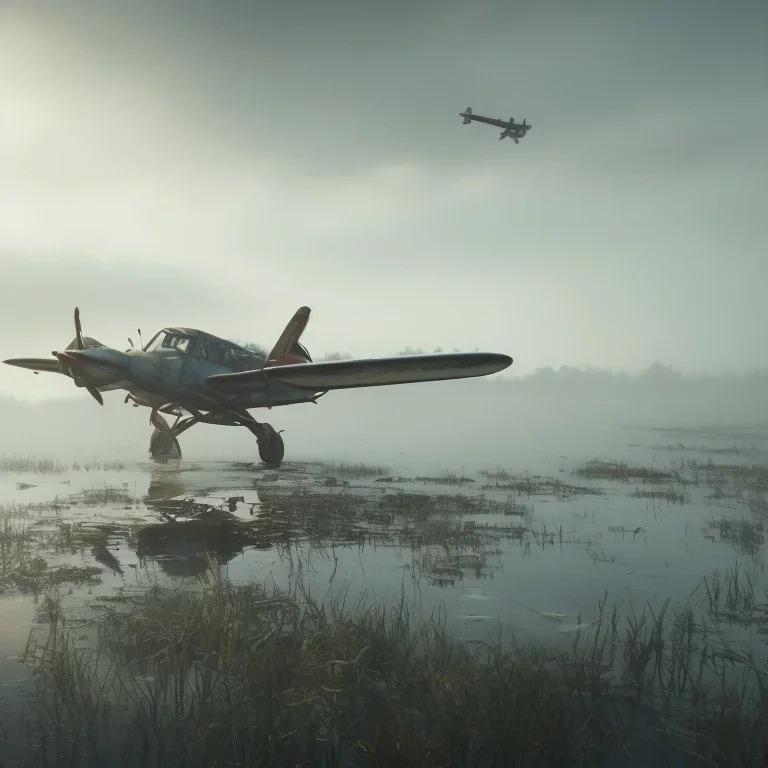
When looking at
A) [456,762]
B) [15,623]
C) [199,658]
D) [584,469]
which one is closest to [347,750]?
[456,762]

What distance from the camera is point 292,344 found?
21.0 meters

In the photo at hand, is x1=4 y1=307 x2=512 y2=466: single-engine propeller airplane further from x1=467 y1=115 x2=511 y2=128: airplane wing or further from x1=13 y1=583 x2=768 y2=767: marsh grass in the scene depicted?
x1=467 y1=115 x2=511 y2=128: airplane wing

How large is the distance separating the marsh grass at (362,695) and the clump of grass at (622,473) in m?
12.7

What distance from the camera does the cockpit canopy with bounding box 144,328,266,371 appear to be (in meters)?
18.6

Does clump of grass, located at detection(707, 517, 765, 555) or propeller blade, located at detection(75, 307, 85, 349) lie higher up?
propeller blade, located at detection(75, 307, 85, 349)

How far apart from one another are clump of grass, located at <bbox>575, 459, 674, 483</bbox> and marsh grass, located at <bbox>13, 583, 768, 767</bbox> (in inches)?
501

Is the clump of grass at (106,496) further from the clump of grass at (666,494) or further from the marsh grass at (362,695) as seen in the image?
the clump of grass at (666,494)

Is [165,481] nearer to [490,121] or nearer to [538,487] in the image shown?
[538,487]

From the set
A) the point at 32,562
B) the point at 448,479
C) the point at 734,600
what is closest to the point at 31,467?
the point at 448,479

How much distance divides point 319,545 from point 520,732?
18.8ft

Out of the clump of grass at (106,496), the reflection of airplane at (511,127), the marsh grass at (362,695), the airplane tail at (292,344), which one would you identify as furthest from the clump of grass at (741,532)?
the reflection of airplane at (511,127)

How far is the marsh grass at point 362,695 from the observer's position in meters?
3.57

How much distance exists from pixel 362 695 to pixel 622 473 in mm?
16204

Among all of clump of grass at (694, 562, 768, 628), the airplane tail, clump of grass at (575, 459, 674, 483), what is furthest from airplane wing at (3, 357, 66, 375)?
clump of grass at (694, 562, 768, 628)
